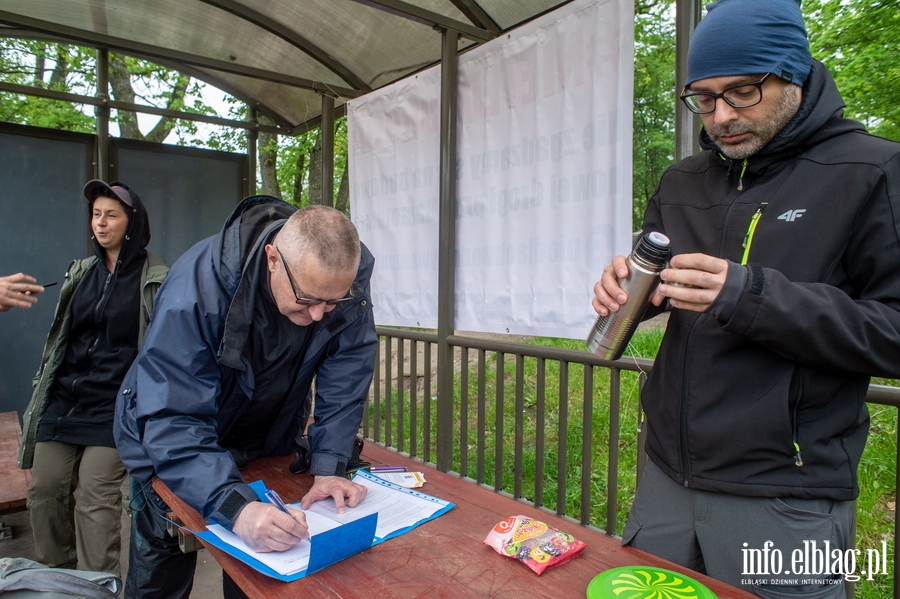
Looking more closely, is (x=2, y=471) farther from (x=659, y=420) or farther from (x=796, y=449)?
(x=796, y=449)

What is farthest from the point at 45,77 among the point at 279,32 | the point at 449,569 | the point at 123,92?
the point at 449,569

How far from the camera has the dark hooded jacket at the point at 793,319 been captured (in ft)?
3.95

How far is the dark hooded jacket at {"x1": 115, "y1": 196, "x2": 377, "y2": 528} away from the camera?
1630mm

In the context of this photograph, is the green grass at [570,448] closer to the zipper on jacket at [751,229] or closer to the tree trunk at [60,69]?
the zipper on jacket at [751,229]

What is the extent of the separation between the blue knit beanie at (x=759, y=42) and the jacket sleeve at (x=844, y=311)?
0.31 metres

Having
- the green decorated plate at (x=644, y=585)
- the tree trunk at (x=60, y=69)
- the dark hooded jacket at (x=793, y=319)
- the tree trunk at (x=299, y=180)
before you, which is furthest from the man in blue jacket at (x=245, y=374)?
the tree trunk at (x=60, y=69)

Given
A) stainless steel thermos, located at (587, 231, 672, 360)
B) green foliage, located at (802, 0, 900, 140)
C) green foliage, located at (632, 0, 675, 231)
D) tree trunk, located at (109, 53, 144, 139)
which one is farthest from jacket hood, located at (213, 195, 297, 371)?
green foliage, located at (632, 0, 675, 231)

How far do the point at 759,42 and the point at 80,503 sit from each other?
11.1 ft

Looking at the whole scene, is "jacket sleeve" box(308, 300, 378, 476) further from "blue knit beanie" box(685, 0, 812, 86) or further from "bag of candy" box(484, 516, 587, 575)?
"blue knit beanie" box(685, 0, 812, 86)

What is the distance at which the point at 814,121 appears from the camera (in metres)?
1.34

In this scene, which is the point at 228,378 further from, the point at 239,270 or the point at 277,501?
the point at 277,501

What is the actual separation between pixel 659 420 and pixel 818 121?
79 cm

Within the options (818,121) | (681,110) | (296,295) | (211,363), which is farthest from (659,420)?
(681,110)

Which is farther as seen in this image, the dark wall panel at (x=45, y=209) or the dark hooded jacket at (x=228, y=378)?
the dark wall panel at (x=45, y=209)
